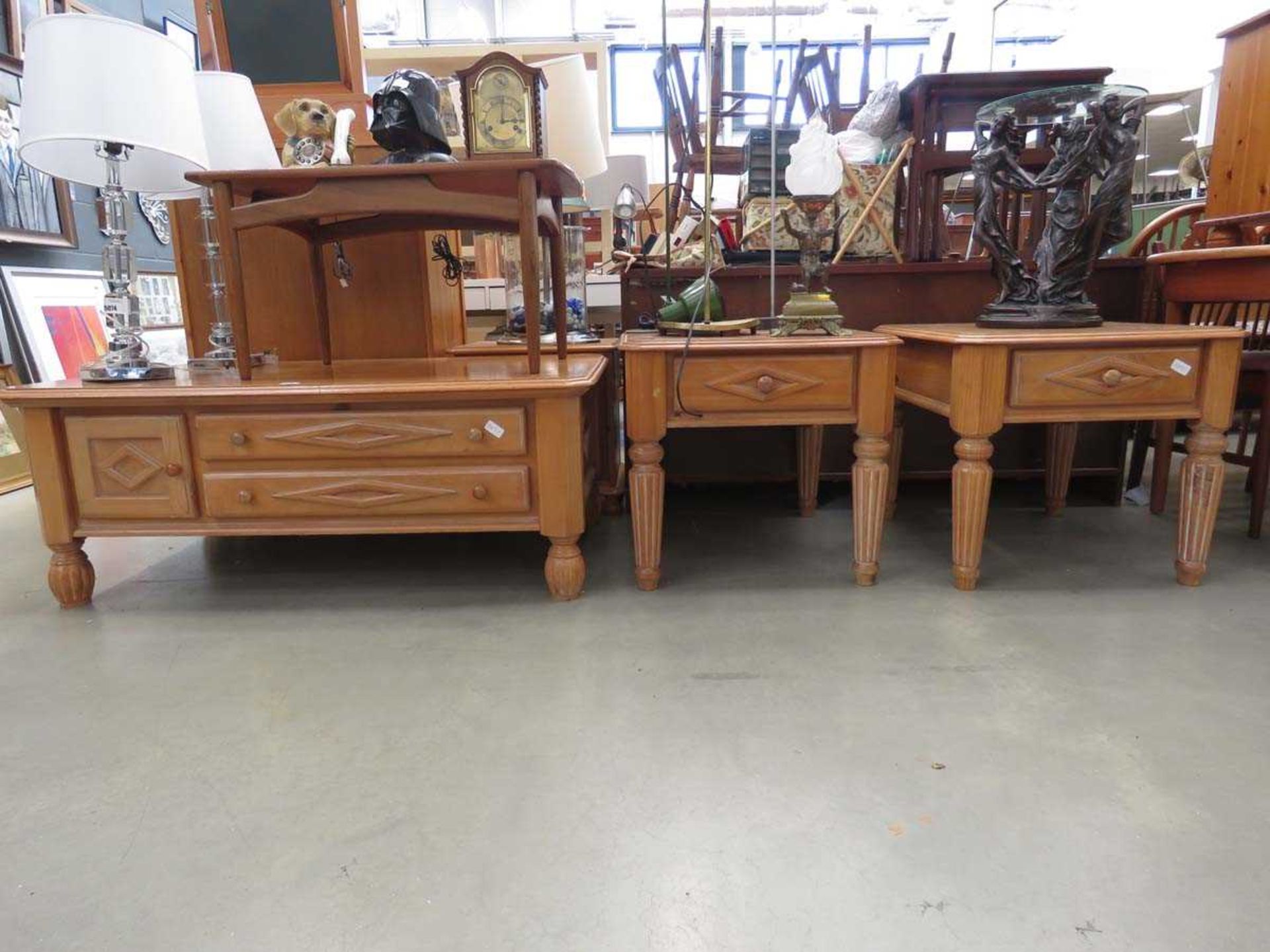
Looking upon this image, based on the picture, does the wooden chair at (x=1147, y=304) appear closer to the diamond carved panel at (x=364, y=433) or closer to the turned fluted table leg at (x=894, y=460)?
the turned fluted table leg at (x=894, y=460)

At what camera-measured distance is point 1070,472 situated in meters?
2.40

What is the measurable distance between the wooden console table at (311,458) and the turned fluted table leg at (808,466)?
2.98 feet

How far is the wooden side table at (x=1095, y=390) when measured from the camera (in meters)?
1.66

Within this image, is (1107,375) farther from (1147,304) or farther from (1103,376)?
(1147,304)

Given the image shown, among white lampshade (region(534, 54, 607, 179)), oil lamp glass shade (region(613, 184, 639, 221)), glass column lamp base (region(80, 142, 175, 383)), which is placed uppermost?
white lampshade (region(534, 54, 607, 179))

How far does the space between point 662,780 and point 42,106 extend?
172 centimetres

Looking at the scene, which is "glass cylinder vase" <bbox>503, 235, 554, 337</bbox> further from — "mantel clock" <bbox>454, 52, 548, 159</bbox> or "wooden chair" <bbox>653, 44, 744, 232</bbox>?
"wooden chair" <bbox>653, 44, 744, 232</bbox>

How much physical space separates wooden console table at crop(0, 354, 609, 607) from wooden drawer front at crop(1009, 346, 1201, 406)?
0.93 meters

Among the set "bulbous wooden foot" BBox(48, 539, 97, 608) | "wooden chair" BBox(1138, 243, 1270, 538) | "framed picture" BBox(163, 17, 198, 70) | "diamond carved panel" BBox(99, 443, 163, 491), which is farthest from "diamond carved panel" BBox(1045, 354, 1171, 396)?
"framed picture" BBox(163, 17, 198, 70)

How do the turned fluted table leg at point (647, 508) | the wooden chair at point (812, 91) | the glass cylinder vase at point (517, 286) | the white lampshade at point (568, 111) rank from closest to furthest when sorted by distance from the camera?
the turned fluted table leg at point (647, 508), the white lampshade at point (568, 111), the glass cylinder vase at point (517, 286), the wooden chair at point (812, 91)

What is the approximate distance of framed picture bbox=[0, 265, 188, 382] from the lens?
10.3 feet

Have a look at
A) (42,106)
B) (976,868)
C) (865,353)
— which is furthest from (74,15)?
(976,868)

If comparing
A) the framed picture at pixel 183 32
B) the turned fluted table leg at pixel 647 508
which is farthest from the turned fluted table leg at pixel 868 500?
the framed picture at pixel 183 32

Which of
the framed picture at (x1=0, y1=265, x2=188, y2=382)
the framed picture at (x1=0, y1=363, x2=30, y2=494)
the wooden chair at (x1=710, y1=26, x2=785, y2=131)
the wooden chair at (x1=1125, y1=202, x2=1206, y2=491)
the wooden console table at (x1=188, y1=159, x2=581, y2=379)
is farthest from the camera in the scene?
the wooden chair at (x1=710, y1=26, x2=785, y2=131)
